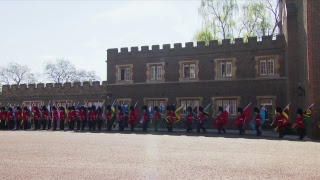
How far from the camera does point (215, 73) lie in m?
27.1

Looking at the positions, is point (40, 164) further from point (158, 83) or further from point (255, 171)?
point (158, 83)

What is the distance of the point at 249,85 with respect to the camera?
85.6ft

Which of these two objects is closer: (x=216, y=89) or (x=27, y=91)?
(x=216, y=89)

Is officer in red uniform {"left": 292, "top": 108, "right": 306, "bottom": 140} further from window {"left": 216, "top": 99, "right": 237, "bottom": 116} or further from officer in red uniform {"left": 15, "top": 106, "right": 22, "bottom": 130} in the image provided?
officer in red uniform {"left": 15, "top": 106, "right": 22, "bottom": 130}

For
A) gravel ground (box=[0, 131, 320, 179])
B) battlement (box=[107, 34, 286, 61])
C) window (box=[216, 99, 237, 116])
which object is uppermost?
battlement (box=[107, 34, 286, 61])

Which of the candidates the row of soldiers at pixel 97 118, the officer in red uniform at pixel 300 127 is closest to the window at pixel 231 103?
the row of soldiers at pixel 97 118

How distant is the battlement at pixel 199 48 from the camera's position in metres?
25.9

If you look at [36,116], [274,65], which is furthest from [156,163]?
[36,116]

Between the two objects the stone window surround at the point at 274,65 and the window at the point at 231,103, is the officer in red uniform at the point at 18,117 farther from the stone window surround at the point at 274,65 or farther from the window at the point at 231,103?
the stone window surround at the point at 274,65

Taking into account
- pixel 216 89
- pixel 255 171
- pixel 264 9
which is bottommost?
pixel 255 171

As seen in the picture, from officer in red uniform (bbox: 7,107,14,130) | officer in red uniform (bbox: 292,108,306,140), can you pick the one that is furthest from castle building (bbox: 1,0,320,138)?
officer in red uniform (bbox: 7,107,14,130)

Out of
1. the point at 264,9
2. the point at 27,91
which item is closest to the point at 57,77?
the point at 27,91

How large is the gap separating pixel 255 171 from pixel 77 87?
26380mm

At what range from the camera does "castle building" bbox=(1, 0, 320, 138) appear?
23875 mm
